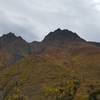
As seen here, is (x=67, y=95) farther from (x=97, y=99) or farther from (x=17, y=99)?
(x=97, y=99)

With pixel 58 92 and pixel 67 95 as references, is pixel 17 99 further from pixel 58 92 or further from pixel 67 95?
pixel 67 95

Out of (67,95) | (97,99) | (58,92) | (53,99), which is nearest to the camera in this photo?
(97,99)

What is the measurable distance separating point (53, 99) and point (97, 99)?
11844 centimetres

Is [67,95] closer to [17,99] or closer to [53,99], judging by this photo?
[17,99]

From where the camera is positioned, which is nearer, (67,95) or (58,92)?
(67,95)

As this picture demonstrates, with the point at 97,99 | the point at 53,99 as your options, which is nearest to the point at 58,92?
the point at 53,99

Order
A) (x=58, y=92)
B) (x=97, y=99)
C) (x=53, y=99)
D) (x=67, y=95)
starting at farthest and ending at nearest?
(x=53, y=99), (x=58, y=92), (x=67, y=95), (x=97, y=99)

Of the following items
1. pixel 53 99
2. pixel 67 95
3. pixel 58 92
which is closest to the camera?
pixel 67 95

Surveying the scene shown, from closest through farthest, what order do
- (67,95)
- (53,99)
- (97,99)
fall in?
(97,99), (67,95), (53,99)

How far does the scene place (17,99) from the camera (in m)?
176

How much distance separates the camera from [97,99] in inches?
3236

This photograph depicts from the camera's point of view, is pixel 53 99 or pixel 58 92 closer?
pixel 58 92

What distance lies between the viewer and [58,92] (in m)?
165

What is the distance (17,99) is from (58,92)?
23213 millimetres
